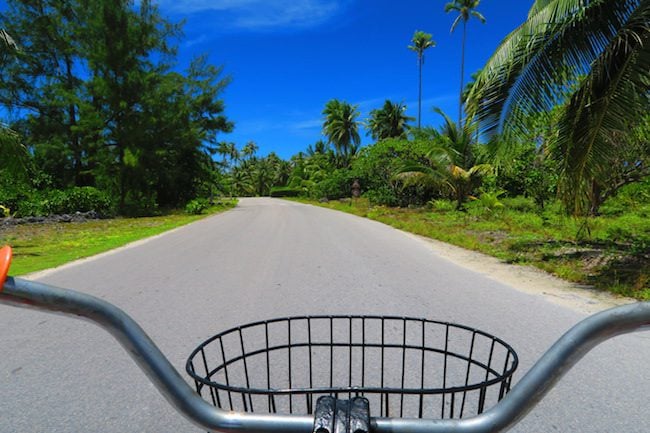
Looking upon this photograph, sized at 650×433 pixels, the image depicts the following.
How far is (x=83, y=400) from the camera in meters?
Answer: 2.72

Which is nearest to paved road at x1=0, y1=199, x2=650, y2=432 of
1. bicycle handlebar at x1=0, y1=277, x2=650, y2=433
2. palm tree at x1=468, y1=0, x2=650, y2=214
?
bicycle handlebar at x1=0, y1=277, x2=650, y2=433

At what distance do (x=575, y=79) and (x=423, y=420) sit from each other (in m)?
7.35

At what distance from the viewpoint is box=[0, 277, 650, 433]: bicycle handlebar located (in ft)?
3.04

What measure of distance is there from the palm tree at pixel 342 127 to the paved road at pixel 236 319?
37.2m

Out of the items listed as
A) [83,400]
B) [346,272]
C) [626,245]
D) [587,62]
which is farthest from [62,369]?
[626,245]

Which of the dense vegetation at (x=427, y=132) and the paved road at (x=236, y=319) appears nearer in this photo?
the paved road at (x=236, y=319)

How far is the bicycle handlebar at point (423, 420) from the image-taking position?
0.93 meters

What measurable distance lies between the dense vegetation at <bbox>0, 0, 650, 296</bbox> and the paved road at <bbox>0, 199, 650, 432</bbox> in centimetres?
264

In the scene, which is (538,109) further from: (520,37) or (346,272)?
(346,272)

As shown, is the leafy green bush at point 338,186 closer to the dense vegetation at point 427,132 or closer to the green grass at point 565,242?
the dense vegetation at point 427,132

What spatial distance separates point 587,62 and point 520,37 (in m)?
1.12

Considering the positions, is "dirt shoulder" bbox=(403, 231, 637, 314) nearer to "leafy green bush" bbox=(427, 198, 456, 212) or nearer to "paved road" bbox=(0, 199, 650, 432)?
"paved road" bbox=(0, 199, 650, 432)

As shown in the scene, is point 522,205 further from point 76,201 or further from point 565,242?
point 76,201

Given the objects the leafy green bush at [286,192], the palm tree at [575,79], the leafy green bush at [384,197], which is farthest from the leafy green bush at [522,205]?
the leafy green bush at [286,192]
